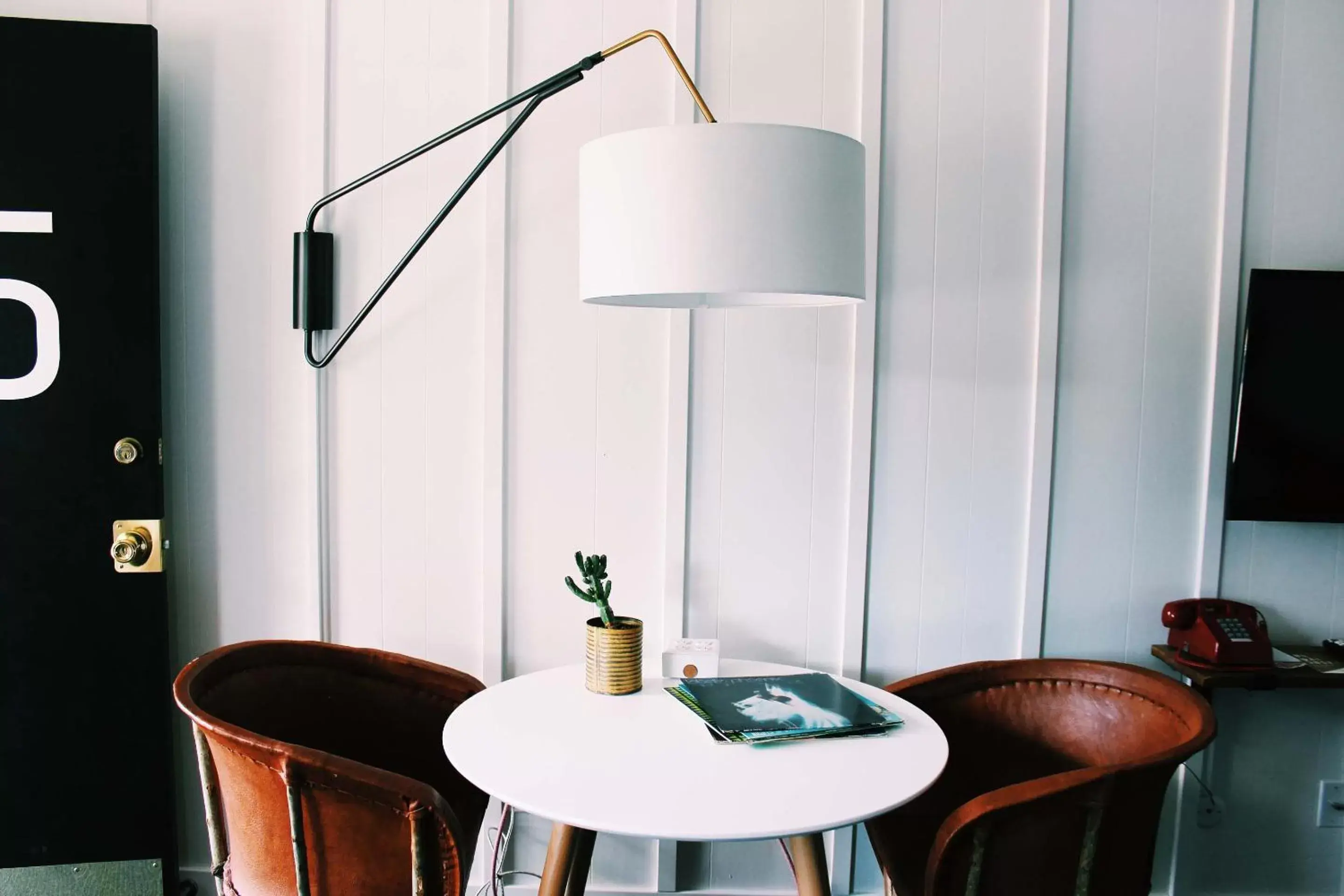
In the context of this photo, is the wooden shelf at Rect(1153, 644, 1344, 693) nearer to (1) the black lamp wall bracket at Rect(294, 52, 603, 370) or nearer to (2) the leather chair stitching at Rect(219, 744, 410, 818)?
(2) the leather chair stitching at Rect(219, 744, 410, 818)

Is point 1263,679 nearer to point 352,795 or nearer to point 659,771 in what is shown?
point 659,771

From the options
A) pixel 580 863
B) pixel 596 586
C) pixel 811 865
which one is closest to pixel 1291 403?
pixel 811 865

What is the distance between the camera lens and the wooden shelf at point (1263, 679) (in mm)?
1904

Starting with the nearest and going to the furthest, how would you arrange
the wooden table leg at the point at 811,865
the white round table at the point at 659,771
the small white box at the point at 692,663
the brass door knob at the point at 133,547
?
the white round table at the point at 659,771 → the wooden table leg at the point at 811,865 → the small white box at the point at 692,663 → the brass door knob at the point at 133,547

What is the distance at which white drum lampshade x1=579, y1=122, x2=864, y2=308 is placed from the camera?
1292 mm

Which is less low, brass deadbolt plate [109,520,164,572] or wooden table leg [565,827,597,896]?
brass deadbolt plate [109,520,164,572]

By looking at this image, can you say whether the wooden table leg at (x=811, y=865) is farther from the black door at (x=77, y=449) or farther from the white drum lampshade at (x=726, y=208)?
the black door at (x=77, y=449)

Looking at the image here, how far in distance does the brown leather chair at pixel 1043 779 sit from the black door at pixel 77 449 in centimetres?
170

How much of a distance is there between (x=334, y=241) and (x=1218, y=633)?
2.18 m

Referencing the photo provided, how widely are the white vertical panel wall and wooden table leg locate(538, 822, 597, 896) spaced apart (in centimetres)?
54

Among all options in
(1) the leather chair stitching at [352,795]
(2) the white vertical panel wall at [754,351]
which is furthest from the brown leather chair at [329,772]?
(2) the white vertical panel wall at [754,351]

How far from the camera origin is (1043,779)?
1380 mm

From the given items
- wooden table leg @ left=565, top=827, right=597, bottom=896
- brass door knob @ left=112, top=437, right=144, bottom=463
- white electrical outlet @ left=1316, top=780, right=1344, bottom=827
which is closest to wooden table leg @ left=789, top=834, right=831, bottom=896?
wooden table leg @ left=565, top=827, right=597, bottom=896

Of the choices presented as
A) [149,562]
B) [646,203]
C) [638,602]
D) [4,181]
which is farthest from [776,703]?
[4,181]
